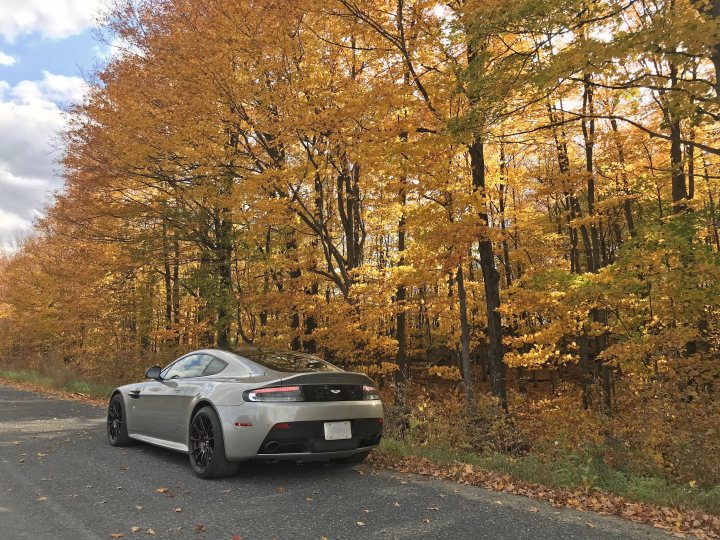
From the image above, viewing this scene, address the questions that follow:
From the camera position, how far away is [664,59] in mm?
6980

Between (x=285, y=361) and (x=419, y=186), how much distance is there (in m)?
5.61

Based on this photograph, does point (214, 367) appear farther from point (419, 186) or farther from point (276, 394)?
point (419, 186)

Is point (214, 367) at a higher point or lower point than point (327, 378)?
higher

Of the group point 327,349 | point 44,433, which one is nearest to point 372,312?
point 327,349

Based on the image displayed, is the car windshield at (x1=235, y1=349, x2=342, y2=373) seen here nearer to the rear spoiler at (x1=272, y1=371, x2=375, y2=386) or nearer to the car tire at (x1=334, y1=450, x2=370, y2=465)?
the rear spoiler at (x1=272, y1=371, x2=375, y2=386)

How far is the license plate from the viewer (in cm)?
496

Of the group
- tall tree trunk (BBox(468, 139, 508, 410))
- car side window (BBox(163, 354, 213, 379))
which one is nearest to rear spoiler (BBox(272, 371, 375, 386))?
car side window (BBox(163, 354, 213, 379))

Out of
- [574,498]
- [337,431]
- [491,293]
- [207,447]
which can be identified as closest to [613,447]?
[574,498]

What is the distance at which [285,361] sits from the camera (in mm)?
5695

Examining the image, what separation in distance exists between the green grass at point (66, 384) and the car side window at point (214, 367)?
10.7 m

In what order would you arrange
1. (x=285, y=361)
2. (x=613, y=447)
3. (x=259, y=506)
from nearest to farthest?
1. (x=259, y=506)
2. (x=285, y=361)
3. (x=613, y=447)

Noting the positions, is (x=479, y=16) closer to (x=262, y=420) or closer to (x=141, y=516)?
(x=262, y=420)

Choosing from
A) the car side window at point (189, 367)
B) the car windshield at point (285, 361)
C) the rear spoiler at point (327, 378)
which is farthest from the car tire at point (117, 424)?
the rear spoiler at point (327, 378)

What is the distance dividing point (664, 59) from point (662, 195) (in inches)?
505
